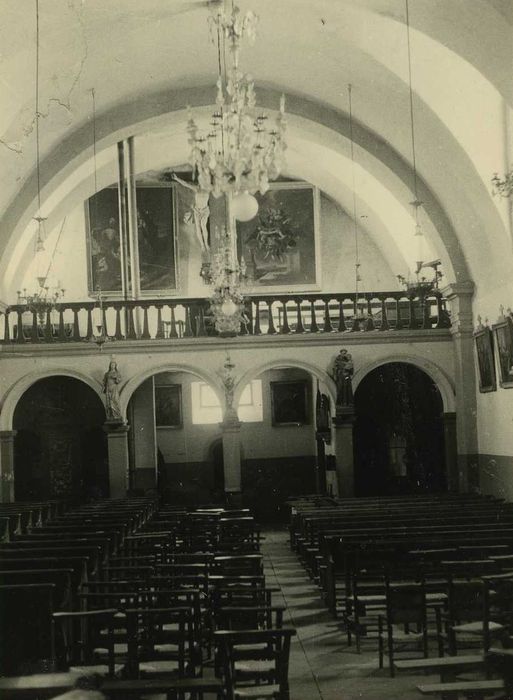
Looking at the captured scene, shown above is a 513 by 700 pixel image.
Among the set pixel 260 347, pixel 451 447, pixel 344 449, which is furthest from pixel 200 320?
pixel 451 447

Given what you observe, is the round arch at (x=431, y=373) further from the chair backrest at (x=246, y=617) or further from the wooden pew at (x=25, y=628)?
the wooden pew at (x=25, y=628)

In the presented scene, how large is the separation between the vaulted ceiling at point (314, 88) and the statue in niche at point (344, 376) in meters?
2.80

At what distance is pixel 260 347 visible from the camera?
19.8m

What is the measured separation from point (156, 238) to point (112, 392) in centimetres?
865

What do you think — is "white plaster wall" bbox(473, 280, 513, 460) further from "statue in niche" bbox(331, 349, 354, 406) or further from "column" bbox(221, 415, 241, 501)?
"column" bbox(221, 415, 241, 501)

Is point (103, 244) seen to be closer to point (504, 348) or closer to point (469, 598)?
point (504, 348)

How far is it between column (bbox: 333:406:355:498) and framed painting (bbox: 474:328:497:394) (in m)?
2.78

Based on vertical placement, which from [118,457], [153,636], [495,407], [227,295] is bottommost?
[153,636]

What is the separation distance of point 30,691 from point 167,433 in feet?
68.1

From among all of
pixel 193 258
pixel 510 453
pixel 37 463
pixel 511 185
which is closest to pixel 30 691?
pixel 511 185

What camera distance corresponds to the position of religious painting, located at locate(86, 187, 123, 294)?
2630 cm

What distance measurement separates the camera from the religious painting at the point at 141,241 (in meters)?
26.3

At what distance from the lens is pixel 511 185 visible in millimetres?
12297

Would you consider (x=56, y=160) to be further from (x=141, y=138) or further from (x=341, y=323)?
(x=341, y=323)
